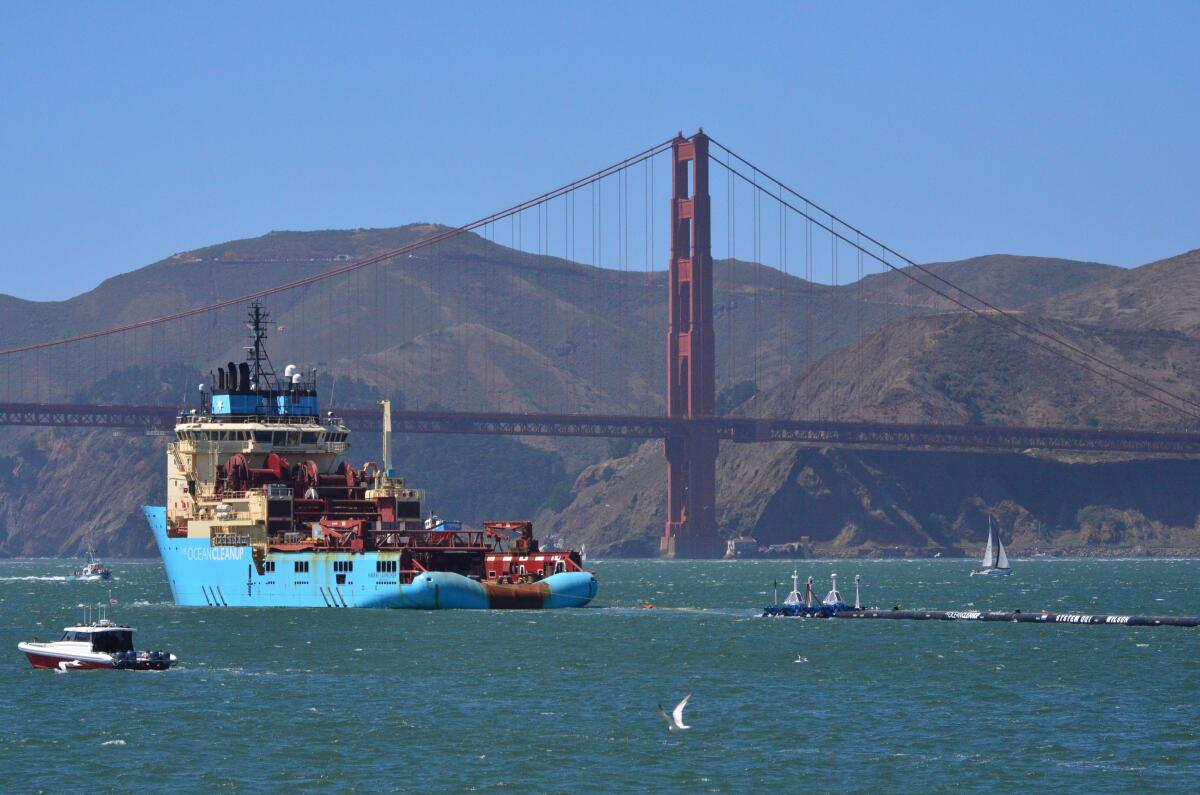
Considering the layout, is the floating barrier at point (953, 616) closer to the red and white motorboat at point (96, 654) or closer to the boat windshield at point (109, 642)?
the red and white motorboat at point (96, 654)

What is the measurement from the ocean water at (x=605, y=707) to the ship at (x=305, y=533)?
4.29ft

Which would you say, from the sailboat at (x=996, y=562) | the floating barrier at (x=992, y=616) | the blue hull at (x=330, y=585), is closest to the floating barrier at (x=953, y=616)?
the floating barrier at (x=992, y=616)

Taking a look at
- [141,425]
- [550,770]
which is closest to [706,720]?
[550,770]

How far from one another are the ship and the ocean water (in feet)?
4.29

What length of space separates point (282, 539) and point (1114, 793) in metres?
Answer: 54.8

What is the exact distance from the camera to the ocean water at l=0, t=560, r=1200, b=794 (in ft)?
144

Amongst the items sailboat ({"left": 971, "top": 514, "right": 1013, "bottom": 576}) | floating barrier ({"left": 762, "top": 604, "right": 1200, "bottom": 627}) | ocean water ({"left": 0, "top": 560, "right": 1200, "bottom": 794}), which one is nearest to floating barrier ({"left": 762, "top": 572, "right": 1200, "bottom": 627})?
floating barrier ({"left": 762, "top": 604, "right": 1200, "bottom": 627})

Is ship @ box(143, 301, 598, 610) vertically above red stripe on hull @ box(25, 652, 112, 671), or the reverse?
ship @ box(143, 301, 598, 610)

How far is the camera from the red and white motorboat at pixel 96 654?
209ft

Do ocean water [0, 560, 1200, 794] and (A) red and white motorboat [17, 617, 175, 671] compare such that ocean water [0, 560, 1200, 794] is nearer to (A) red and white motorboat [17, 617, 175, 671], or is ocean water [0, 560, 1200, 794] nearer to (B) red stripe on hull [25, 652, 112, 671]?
(B) red stripe on hull [25, 652, 112, 671]

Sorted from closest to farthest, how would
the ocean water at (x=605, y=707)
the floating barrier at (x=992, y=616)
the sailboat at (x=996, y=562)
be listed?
the ocean water at (x=605, y=707) < the floating barrier at (x=992, y=616) < the sailboat at (x=996, y=562)

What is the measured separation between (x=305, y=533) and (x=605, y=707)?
127 feet

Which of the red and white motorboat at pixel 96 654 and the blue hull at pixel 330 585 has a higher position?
the blue hull at pixel 330 585

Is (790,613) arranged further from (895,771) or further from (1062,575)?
(1062,575)
